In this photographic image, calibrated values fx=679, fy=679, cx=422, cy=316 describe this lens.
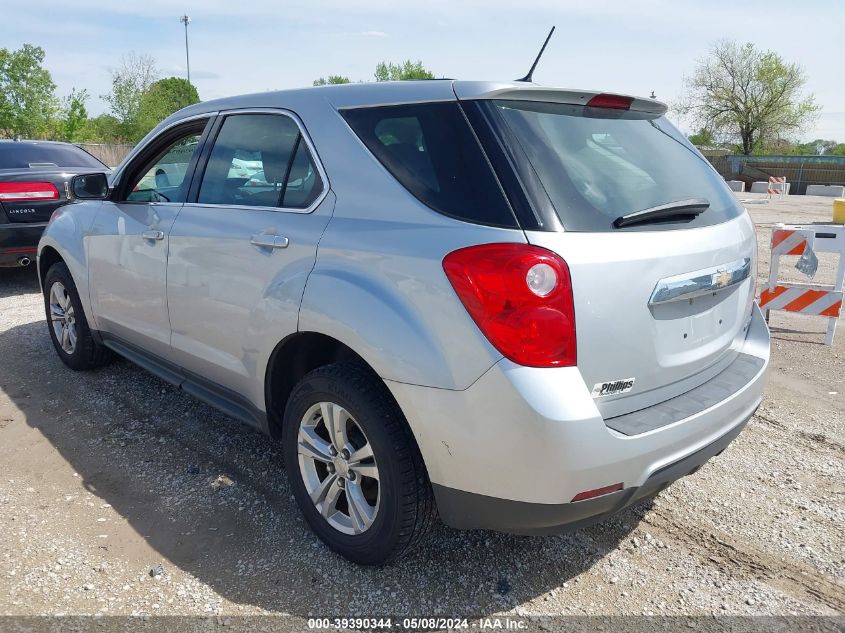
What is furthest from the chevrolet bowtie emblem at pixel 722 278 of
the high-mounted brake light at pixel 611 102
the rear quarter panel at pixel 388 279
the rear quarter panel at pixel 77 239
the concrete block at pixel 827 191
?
the concrete block at pixel 827 191

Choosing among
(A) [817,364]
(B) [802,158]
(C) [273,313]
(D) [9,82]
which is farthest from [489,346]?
(D) [9,82]

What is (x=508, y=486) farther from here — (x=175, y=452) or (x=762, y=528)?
(x=175, y=452)

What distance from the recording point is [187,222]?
11.1ft

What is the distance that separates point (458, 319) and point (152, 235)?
2.19 meters

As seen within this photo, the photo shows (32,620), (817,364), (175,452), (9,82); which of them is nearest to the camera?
(32,620)

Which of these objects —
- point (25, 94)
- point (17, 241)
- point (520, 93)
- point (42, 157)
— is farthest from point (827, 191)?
point (25, 94)

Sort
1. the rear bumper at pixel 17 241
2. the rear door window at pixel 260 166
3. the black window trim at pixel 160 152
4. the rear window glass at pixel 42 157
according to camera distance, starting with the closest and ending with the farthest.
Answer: the rear door window at pixel 260 166 < the black window trim at pixel 160 152 < the rear bumper at pixel 17 241 < the rear window glass at pixel 42 157

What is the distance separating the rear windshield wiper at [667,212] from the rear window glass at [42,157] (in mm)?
7564

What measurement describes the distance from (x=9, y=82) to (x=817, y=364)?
196ft

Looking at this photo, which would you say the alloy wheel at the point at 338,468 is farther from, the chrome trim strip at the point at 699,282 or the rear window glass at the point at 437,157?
the chrome trim strip at the point at 699,282

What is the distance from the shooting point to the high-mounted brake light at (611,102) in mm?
2604

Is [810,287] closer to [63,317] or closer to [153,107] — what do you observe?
[63,317]

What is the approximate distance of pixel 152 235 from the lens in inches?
143

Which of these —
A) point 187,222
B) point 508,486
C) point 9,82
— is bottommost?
point 508,486
